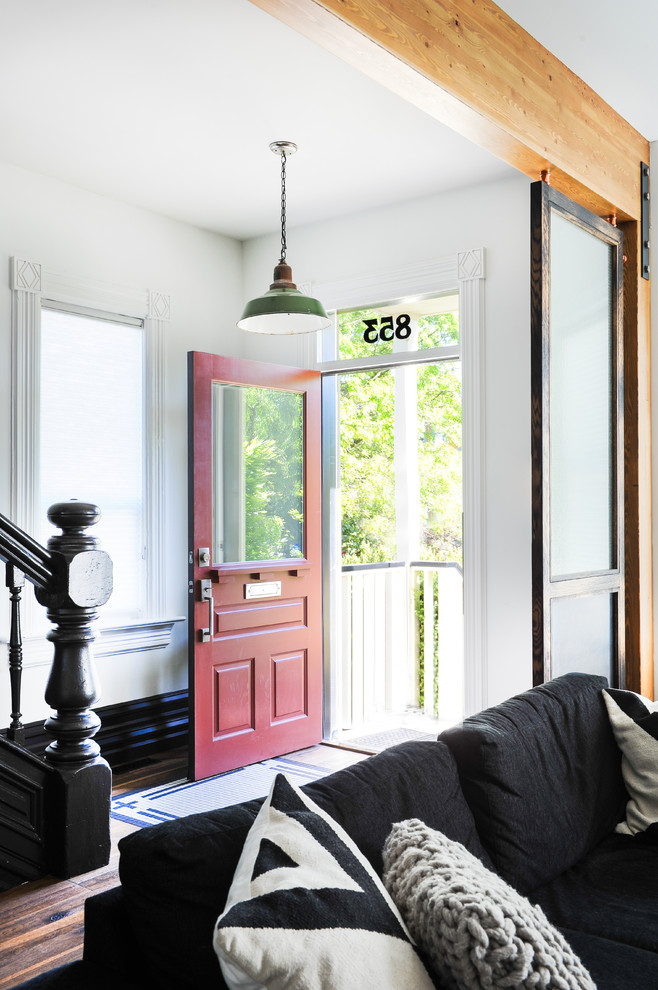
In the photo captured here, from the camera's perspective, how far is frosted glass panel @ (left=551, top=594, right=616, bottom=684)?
3168mm

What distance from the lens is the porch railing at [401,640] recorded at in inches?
215

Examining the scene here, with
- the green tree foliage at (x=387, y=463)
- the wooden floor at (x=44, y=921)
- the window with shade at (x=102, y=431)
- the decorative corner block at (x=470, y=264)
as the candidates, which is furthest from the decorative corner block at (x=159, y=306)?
the wooden floor at (x=44, y=921)

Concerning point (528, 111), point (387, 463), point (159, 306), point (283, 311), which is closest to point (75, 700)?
point (283, 311)

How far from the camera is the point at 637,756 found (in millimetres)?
2428

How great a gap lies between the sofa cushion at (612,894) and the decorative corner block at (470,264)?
9.22ft

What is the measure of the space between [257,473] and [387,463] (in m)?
1.91

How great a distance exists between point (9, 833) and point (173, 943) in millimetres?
1979

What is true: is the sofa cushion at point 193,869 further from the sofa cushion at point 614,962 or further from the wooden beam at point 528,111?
the wooden beam at point 528,111

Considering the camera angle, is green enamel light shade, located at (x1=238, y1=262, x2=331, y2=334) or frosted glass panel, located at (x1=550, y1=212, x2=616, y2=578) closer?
frosted glass panel, located at (x1=550, y1=212, x2=616, y2=578)

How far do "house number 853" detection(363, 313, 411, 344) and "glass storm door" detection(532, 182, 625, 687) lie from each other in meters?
1.31

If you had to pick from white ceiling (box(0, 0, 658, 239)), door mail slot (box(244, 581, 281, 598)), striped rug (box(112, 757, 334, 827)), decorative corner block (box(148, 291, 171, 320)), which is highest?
white ceiling (box(0, 0, 658, 239))

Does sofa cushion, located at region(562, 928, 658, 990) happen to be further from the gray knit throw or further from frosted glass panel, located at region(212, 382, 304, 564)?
frosted glass panel, located at region(212, 382, 304, 564)

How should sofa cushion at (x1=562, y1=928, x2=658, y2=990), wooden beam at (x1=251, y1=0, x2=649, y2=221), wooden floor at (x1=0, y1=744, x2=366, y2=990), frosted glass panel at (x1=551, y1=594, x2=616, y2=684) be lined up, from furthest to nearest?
frosted glass panel at (x1=551, y1=594, x2=616, y2=684) → wooden floor at (x1=0, y1=744, x2=366, y2=990) → wooden beam at (x1=251, y1=0, x2=649, y2=221) → sofa cushion at (x1=562, y1=928, x2=658, y2=990)

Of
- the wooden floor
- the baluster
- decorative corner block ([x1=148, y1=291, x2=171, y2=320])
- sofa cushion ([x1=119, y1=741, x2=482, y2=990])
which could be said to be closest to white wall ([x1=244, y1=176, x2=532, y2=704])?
decorative corner block ([x1=148, y1=291, x2=171, y2=320])
